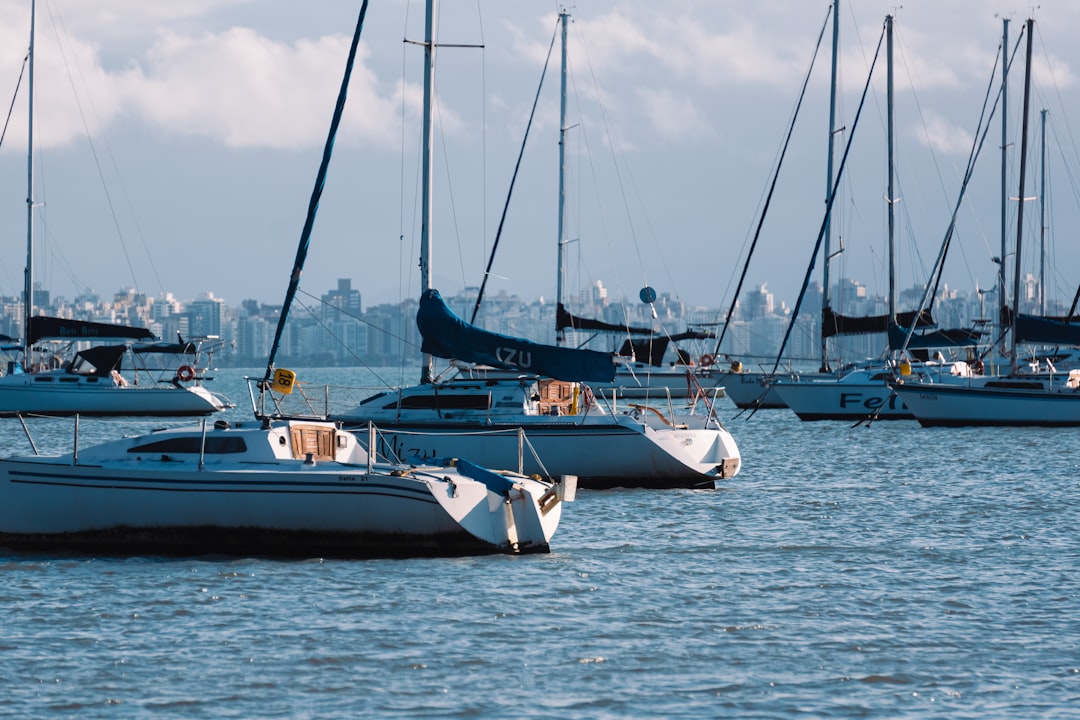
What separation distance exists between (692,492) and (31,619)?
51.2 ft

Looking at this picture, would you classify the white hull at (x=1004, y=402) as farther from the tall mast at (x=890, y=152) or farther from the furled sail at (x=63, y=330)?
the furled sail at (x=63, y=330)

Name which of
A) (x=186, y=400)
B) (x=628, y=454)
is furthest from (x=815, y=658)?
(x=186, y=400)

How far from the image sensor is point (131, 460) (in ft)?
67.3

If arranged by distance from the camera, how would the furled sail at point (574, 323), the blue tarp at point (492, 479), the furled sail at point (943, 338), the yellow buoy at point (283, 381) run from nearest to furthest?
the blue tarp at point (492, 479)
the yellow buoy at point (283, 381)
the furled sail at point (574, 323)
the furled sail at point (943, 338)

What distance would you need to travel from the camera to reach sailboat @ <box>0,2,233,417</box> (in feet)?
204

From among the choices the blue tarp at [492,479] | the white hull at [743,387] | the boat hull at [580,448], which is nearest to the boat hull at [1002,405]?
the white hull at [743,387]

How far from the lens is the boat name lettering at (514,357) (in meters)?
28.1

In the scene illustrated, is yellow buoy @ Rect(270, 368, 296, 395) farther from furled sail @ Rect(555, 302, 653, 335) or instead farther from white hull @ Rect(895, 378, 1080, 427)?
white hull @ Rect(895, 378, 1080, 427)

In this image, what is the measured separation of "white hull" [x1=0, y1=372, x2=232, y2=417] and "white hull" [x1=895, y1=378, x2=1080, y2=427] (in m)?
29.8

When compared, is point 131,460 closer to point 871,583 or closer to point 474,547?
point 474,547

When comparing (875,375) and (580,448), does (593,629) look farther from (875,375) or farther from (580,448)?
(875,375)

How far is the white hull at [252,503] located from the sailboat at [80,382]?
4220cm

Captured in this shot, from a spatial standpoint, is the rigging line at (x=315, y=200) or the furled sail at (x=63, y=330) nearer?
the rigging line at (x=315, y=200)

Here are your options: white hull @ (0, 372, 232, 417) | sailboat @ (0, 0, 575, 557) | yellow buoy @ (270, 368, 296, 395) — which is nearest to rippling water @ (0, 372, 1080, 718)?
sailboat @ (0, 0, 575, 557)
